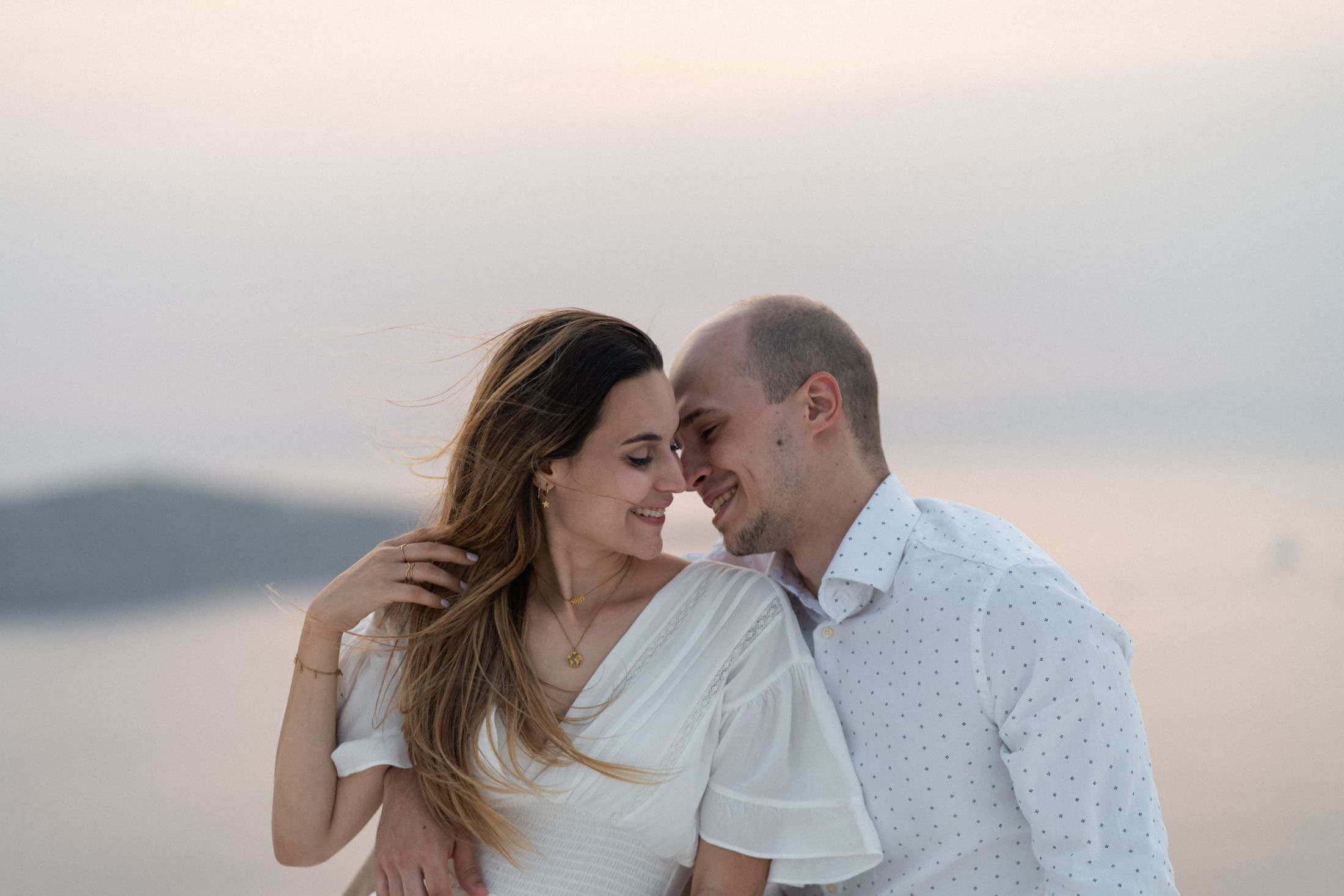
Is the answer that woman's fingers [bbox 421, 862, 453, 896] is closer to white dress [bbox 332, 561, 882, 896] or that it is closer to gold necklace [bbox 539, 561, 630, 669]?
white dress [bbox 332, 561, 882, 896]

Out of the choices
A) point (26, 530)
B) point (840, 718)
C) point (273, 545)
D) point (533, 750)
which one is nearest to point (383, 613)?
point (533, 750)

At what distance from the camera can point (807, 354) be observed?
6.15ft

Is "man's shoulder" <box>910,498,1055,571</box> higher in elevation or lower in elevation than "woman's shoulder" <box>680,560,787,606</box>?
higher

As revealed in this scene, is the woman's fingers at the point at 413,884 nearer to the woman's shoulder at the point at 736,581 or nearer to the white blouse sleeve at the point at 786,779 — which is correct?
the white blouse sleeve at the point at 786,779

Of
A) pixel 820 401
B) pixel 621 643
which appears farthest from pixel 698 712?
pixel 820 401

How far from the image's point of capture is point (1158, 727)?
4926mm

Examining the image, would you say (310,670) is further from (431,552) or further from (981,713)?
(981,713)

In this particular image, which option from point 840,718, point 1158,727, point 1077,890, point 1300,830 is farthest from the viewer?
point 1158,727

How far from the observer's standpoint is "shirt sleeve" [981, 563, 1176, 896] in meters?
1.52

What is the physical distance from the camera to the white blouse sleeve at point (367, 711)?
185 cm

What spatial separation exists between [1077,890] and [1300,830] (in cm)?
351

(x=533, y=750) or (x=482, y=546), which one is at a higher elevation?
(x=482, y=546)

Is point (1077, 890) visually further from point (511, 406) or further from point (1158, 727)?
point (1158, 727)

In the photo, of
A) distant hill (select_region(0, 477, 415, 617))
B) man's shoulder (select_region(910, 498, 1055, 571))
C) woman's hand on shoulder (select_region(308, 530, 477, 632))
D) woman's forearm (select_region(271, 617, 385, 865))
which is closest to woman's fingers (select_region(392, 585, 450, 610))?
woman's hand on shoulder (select_region(308, 530, 477, 632))
